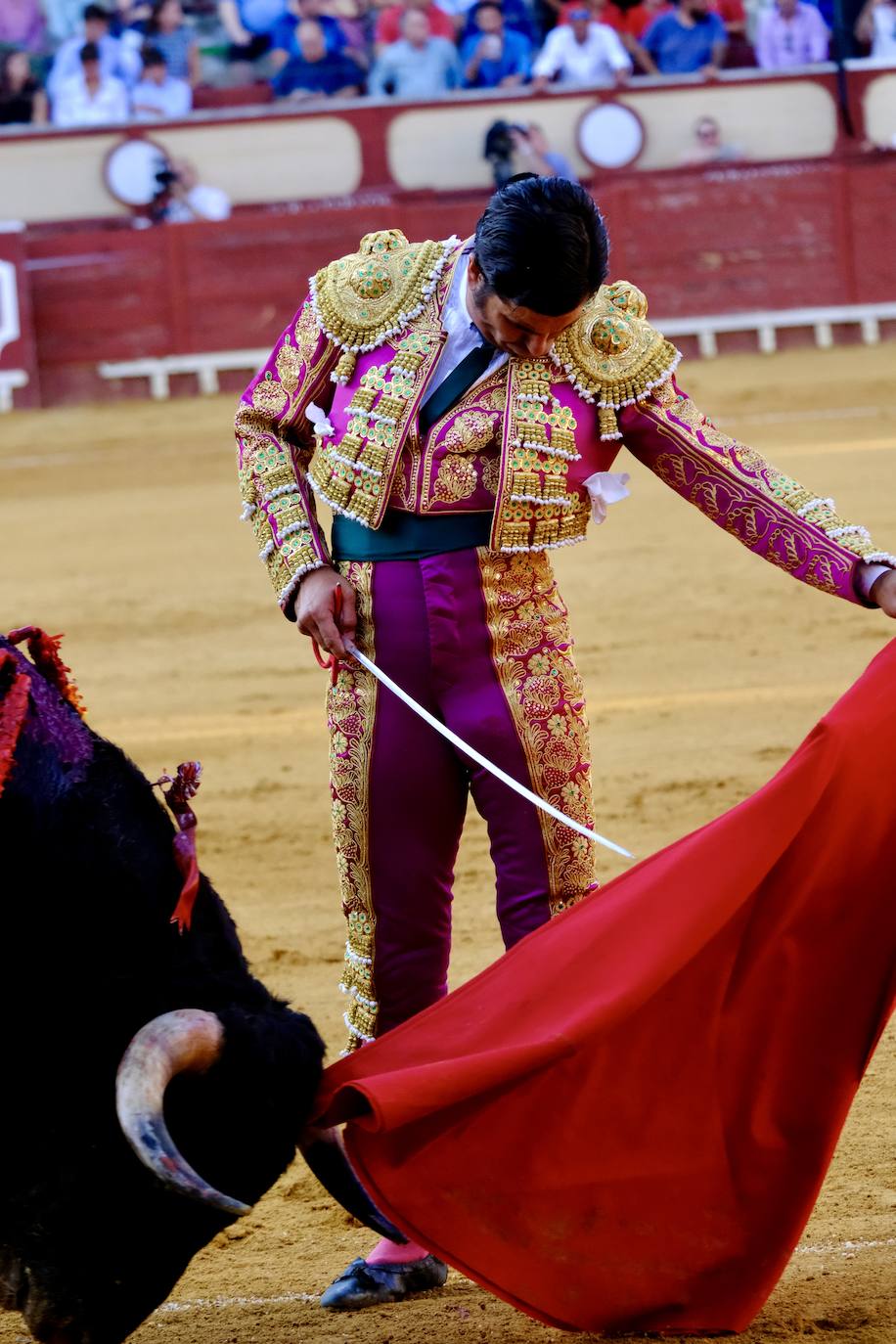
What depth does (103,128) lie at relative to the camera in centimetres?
1170

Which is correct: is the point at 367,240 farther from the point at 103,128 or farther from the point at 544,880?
the point at 103,128

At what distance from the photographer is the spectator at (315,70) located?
39.2ft

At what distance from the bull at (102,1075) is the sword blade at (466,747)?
1.33 feet

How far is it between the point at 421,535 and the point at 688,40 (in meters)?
10.4

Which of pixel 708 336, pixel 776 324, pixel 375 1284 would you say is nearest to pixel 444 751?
pixel 375 1284

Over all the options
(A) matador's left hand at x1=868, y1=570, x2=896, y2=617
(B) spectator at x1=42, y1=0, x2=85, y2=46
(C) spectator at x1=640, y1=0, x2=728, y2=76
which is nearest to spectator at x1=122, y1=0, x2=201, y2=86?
(B) spectator at x1=42, y1=0, x2=85, y2=46

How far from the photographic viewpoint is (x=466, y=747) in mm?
2455

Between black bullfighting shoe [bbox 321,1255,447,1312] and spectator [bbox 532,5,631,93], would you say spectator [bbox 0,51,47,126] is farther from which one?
black bullfighting shoe [bbox 321,1255,447,1312]

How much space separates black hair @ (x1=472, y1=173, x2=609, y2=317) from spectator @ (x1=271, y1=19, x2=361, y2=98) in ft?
33.6

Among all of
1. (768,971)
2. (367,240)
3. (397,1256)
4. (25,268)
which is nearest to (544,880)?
(768,971)

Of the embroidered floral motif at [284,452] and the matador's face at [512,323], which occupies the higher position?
the matador's face at [512,323]

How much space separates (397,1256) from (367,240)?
1368 mm

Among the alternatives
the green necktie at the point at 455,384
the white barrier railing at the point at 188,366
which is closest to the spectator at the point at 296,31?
the white barrier railing at the point at 188,366

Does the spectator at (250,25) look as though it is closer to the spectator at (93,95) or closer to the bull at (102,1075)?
the spectator at (93,95)
